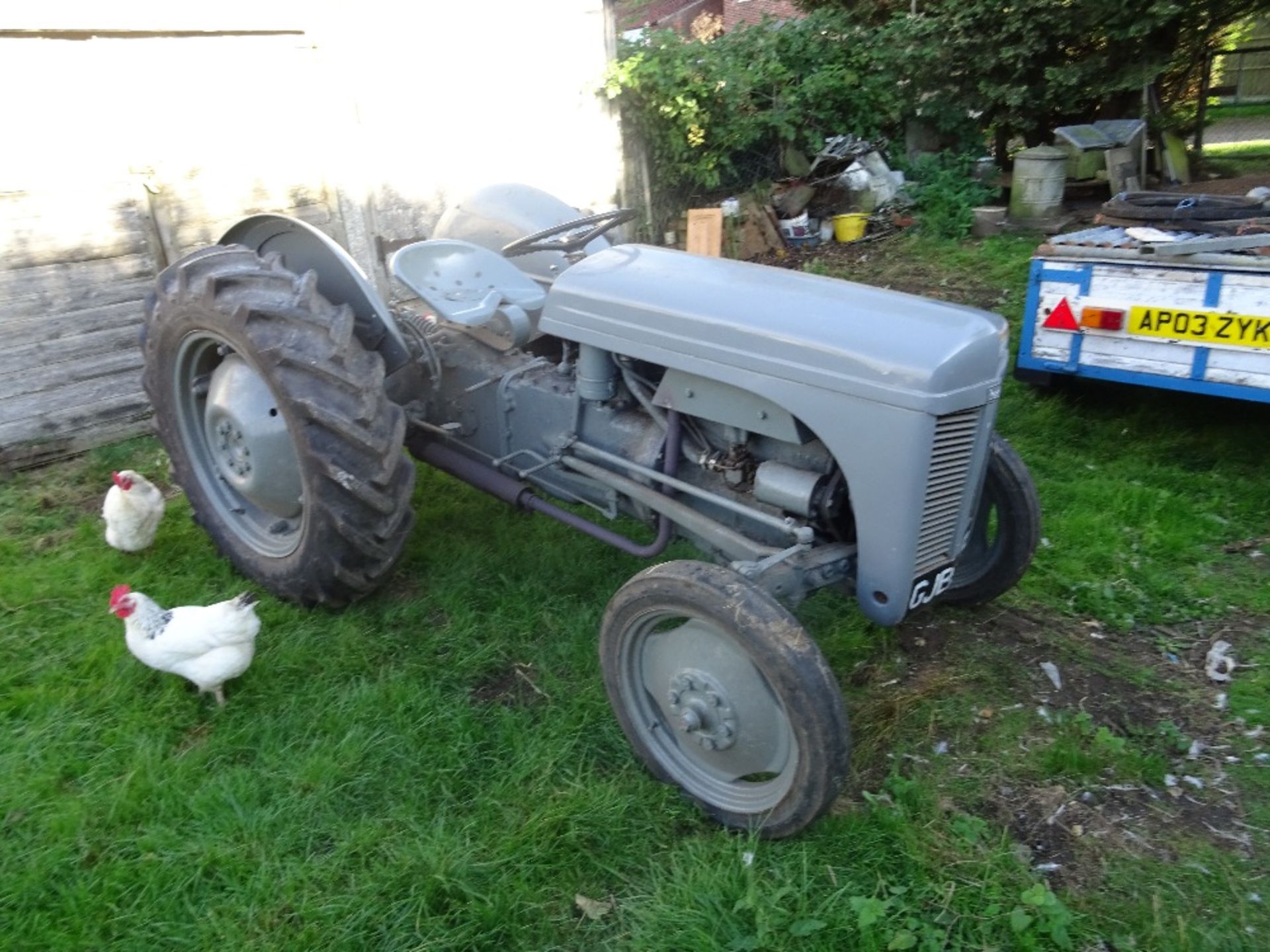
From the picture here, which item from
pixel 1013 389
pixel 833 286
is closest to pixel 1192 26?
pixel 1013 389

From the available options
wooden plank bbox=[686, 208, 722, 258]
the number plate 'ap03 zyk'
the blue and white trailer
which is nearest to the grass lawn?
the blue and white trailer

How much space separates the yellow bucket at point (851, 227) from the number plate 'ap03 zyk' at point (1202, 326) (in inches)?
169

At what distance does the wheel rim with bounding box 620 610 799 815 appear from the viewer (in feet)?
7.74

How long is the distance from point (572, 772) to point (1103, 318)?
10.1 feet

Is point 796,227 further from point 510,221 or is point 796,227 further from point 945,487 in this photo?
point 945,487

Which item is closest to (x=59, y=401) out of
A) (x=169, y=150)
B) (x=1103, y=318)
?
(x=169, y=150)

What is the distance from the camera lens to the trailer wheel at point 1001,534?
301 cm

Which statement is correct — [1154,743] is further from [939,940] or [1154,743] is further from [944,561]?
[939,940]

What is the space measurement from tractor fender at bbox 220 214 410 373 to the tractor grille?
1.82m

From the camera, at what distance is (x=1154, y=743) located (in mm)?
2762

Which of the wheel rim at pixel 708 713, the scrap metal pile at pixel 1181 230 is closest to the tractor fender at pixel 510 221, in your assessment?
the wheel rim at pixel 708 713

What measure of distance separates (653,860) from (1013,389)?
3.64 meters

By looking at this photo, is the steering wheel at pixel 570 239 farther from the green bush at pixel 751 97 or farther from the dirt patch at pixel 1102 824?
the green bush at pixel 751 97

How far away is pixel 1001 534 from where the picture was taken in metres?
3.11
